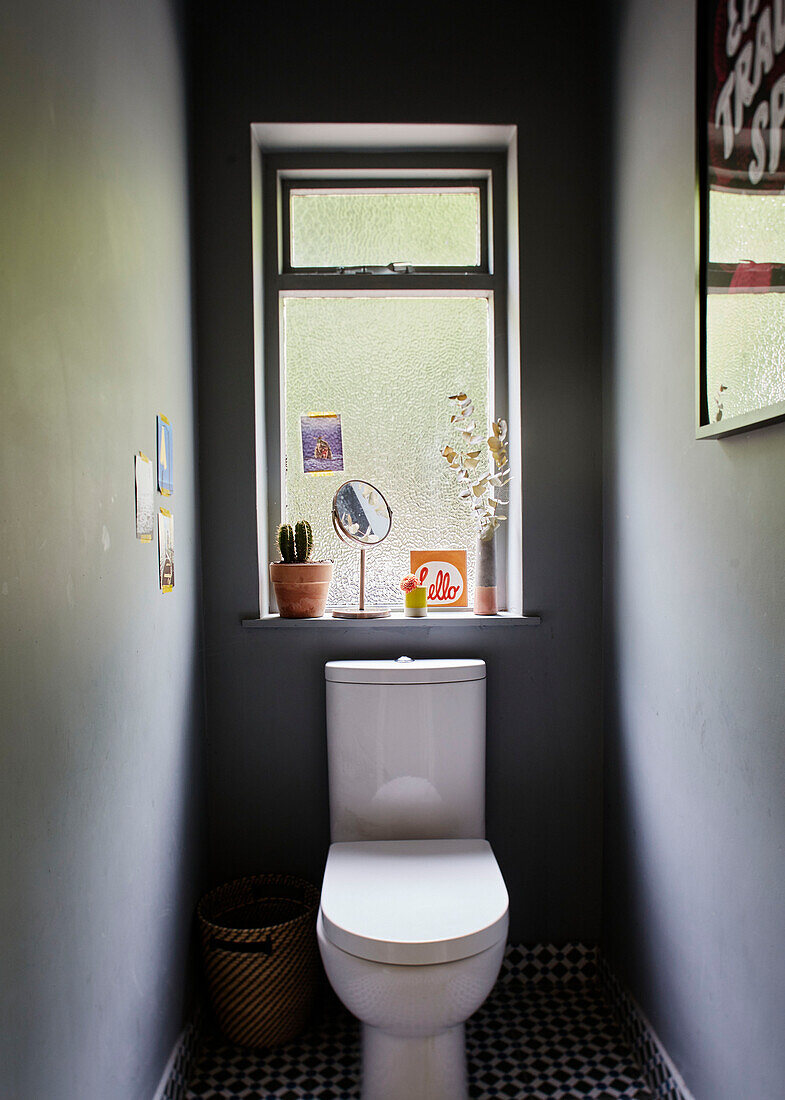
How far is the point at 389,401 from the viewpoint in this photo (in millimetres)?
2205

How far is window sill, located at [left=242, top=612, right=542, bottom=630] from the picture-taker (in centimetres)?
201

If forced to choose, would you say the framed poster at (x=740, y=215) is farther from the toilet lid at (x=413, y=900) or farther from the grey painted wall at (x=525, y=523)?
the toilet lid at (x=413, y=900)

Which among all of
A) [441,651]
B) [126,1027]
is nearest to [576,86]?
[441,651]

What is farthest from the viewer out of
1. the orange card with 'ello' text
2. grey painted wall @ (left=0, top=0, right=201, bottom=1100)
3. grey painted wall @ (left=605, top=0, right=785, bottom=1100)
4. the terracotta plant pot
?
the orange card with 'ello' text

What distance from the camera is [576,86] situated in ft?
6.62

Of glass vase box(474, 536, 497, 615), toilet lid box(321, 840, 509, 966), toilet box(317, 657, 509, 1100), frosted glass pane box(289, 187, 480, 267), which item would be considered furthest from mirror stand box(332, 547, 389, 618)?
frosted glass pane box(289, 187, 480, 267)

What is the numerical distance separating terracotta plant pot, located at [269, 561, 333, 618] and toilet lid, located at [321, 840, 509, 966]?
1.87 ft

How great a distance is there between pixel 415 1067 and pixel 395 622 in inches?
36.9

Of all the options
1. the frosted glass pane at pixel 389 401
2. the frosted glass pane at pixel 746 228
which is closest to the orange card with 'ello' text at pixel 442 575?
the frosted glass pane at pixel 389 401

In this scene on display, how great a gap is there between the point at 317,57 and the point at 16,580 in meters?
1.65

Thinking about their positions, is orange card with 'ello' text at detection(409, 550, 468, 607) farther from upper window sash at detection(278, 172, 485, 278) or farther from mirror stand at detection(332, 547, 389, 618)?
upper window sash at detection(278, 172, 485, 278)

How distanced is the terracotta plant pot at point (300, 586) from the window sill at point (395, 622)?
0.03 metres

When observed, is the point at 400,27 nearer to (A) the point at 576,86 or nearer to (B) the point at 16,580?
(A) the point at 576,86

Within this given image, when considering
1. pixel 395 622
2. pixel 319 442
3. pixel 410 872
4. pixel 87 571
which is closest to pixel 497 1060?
pixel 410 872
